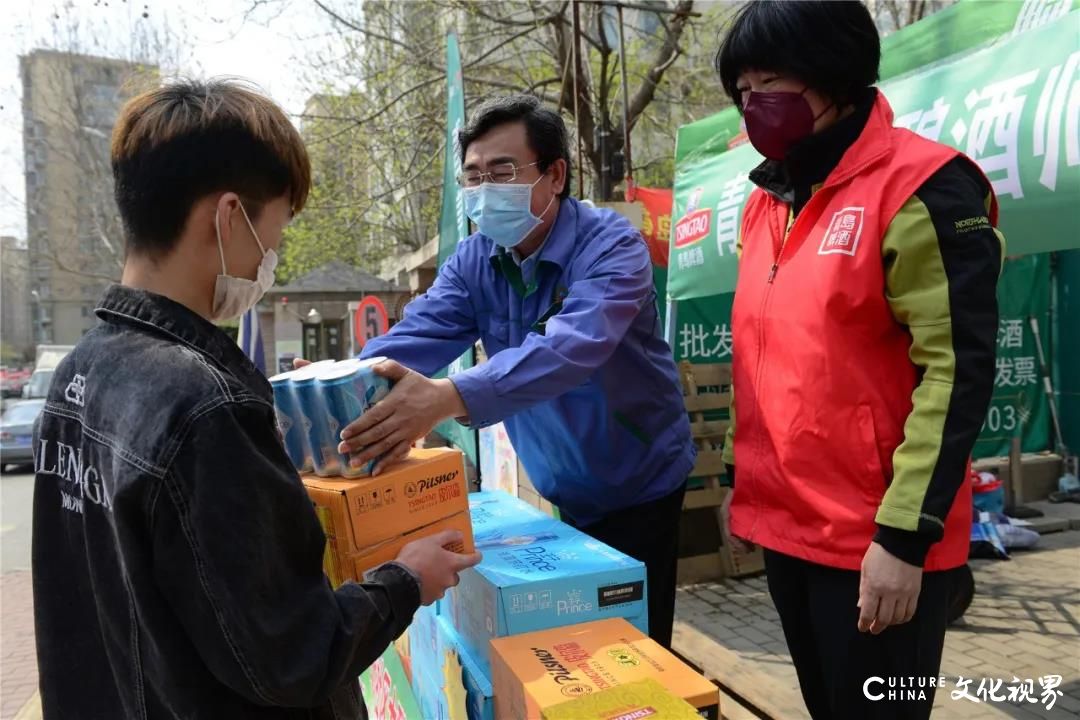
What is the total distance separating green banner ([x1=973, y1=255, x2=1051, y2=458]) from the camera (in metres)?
6.07

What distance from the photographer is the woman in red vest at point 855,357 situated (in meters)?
1.35

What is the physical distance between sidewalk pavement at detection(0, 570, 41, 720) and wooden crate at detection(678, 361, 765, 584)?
381 cm

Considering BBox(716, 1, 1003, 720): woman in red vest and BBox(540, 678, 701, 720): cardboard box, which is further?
BBox(716, 1, 1003, 720): woman in red vest

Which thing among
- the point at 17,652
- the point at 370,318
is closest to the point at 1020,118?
the point at 17,652

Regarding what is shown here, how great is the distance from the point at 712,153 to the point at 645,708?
425 centimetres

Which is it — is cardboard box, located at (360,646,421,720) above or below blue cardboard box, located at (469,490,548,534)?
below

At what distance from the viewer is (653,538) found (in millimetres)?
2059

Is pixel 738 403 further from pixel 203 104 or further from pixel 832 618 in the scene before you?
pixel 203 104

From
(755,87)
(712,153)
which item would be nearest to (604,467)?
(755,87)

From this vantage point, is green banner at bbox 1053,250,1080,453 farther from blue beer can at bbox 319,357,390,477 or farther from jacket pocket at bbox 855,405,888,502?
blue beer can at bbox 319,357,390,477

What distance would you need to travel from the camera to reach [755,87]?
1.65 metres

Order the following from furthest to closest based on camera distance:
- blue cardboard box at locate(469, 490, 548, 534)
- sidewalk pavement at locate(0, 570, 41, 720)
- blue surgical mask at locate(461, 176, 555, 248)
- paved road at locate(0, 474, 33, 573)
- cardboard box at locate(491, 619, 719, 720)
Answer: paved road at locate(0, 474, 33, 573)
sidewalk pavement at locate(0, 570, 41, 720)
blue surgical mask at locate(461, 176, 555, 248)
blue cardboard box at locate(469, 490, 548, 534)
cardboard box at locate(491, 619, 719, 720)

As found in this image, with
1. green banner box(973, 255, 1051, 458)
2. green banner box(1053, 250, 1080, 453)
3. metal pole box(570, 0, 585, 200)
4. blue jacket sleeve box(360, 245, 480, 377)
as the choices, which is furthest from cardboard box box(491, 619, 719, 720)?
green banner box(1053, 250, 1080, 453)

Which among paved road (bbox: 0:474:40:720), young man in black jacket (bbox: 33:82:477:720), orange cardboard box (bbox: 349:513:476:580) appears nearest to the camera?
young man in black jacket (bbox: 33:82:477:720)
